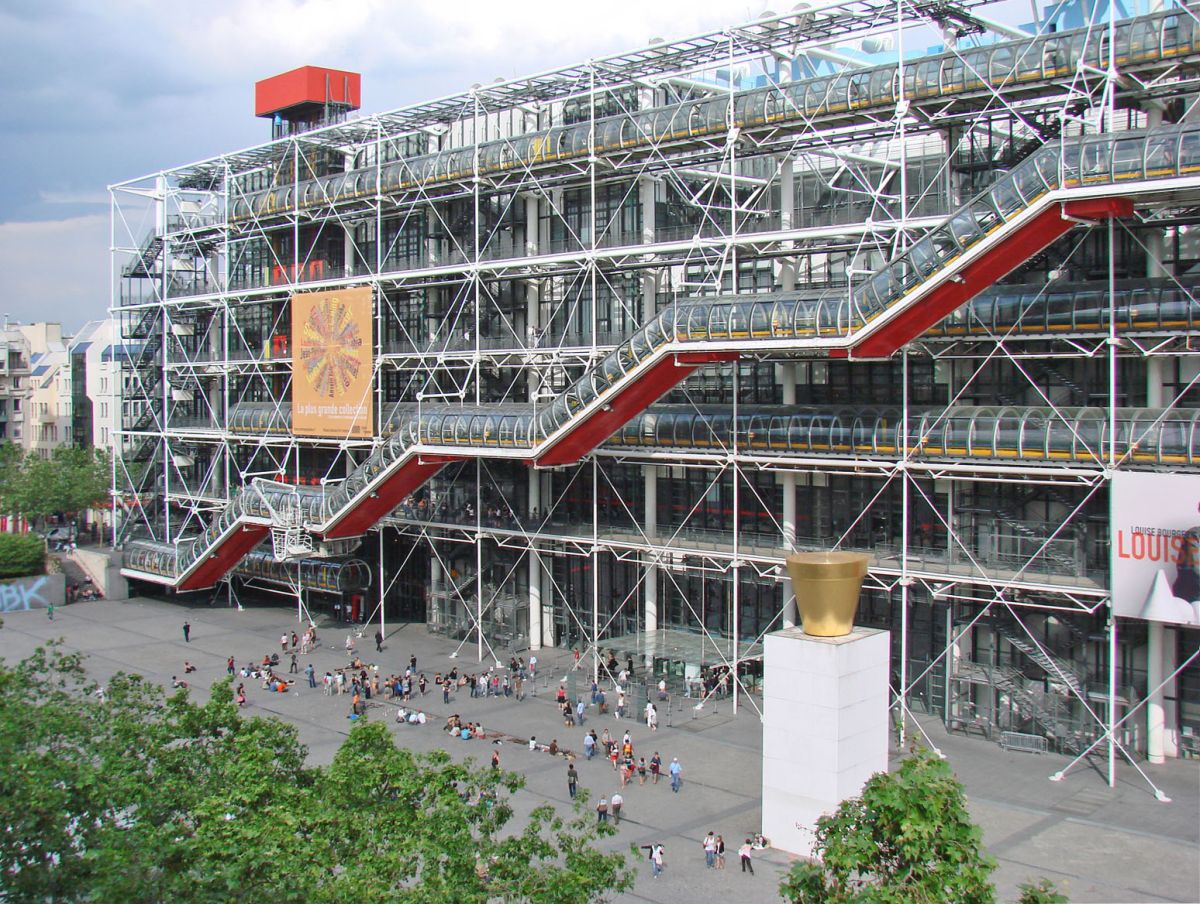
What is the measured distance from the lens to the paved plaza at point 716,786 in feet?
71.1

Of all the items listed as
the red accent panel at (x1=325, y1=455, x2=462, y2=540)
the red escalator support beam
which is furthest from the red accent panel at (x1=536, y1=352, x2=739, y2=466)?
the red accent panel at (x1=325, y1=455, x2=462, y2=540)

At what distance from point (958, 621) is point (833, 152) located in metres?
13.4

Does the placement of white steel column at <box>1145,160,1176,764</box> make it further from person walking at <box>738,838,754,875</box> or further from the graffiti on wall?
the graffiti on wall

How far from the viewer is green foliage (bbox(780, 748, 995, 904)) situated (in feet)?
43.9

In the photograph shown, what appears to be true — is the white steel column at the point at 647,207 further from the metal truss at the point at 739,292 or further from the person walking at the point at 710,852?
the person walking at the point at 710,852

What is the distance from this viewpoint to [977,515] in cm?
3055

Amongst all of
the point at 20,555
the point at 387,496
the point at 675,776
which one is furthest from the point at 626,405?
the point at 20,555

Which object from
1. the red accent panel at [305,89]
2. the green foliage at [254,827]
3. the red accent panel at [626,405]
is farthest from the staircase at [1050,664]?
the red accent panel at [305,89]

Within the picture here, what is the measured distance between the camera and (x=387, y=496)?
133ft

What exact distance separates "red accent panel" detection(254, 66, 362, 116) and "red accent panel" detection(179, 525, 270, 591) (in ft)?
59.7

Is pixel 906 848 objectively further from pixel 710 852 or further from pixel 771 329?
pixel 771 329

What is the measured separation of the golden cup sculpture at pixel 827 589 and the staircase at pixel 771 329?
6997 millimetres

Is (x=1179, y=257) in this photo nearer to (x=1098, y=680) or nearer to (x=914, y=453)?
(x=914, y=453)

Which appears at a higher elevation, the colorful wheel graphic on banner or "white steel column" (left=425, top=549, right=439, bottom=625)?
the colorful wheel graphic on banner
